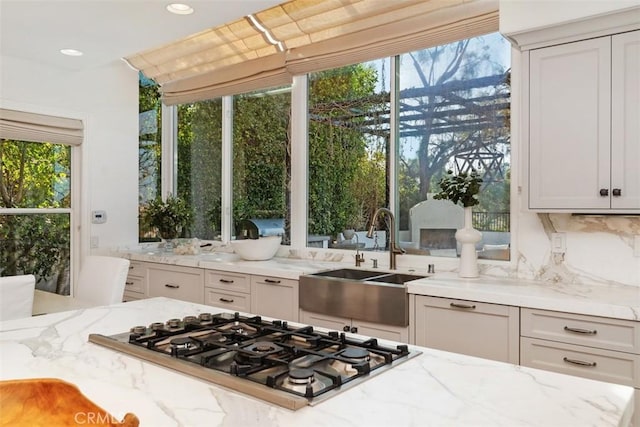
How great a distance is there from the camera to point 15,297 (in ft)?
7.89

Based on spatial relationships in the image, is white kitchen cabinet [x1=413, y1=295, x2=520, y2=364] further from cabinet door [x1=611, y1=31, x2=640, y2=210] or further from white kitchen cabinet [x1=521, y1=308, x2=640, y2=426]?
cabinet door [x1=611, y1=31, x2=640, y2=210]

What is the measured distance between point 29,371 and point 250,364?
1.81 ft

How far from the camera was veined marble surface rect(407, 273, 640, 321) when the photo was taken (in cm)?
207

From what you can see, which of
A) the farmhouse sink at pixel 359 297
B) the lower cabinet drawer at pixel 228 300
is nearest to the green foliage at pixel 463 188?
the farmhouse sink at pixel 359 297

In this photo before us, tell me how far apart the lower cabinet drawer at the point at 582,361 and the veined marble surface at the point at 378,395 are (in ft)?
3.50

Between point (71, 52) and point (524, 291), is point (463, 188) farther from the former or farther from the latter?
point (71, 52)

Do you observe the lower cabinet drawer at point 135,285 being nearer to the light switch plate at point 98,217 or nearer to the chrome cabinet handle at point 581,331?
the light switch plate at point 98,217

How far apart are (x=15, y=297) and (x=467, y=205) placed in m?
2.41

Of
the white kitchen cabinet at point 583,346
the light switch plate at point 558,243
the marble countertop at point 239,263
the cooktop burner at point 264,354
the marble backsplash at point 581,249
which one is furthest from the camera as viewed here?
the marble countertop at point 239,263

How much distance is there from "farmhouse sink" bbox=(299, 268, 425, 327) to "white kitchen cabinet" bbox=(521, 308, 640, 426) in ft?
2.05

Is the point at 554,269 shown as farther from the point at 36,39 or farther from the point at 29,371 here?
the point at 36,39

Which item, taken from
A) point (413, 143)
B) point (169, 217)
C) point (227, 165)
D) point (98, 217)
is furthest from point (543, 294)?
point (98, 217)

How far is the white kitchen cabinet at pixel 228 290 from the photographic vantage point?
3.36 meters

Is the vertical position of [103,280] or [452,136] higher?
[452,136]
